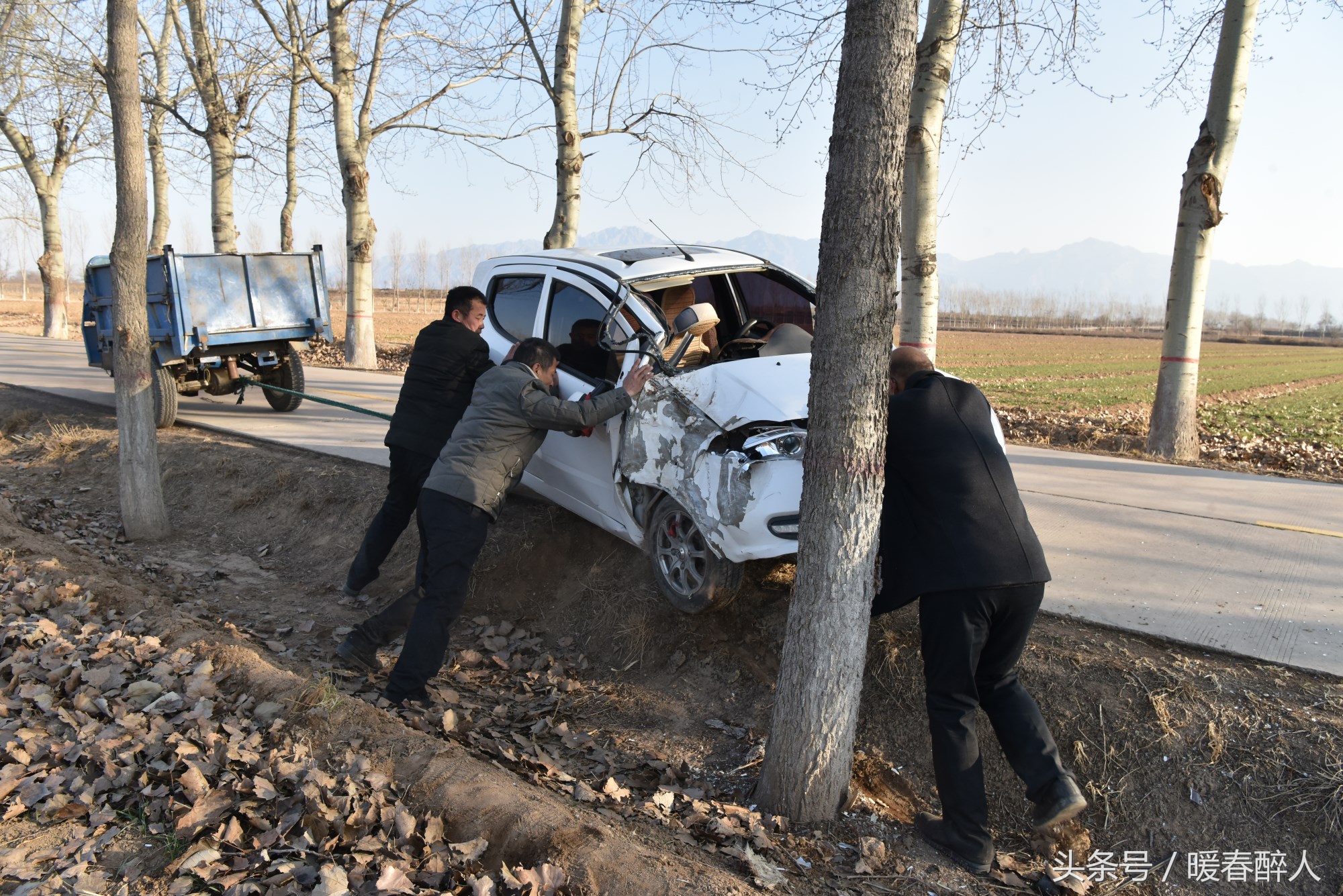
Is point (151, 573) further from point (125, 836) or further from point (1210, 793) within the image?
point (1210, 793)

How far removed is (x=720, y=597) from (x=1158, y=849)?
2.27m

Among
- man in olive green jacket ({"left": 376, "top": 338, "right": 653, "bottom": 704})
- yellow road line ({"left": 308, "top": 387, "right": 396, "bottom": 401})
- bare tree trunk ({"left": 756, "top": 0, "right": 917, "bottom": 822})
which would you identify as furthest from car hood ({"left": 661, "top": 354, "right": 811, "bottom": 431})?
yellow road line ({"left": 308, "top": 387, "right": 396, "bottom": 401})

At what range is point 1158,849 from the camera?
3.79 metres

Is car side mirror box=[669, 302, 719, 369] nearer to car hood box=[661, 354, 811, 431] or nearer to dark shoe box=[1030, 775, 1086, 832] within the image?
car hood box=[661, 354, 811, 431]

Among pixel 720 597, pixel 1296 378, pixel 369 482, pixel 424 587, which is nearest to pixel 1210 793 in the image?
pixel 720 597

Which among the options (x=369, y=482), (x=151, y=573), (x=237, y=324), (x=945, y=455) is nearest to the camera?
(x=945, y=455)

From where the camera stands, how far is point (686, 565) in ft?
16.1

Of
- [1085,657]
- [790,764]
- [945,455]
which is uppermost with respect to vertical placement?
[945,455]

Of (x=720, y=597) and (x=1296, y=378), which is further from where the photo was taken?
(x=1296, y=378)

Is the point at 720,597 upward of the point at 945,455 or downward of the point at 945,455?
downward

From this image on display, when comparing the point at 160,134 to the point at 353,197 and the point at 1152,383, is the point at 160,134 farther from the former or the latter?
the point at 1152,383

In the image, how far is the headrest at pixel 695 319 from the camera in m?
5.09

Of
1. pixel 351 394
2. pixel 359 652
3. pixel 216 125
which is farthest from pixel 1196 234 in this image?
pixel 216 125

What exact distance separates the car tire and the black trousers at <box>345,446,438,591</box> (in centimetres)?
176
